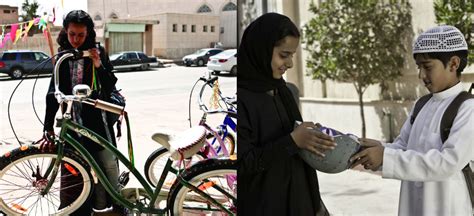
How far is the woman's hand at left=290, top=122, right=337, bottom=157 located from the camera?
0.80 metres

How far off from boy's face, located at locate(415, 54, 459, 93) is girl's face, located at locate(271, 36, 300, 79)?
21cm

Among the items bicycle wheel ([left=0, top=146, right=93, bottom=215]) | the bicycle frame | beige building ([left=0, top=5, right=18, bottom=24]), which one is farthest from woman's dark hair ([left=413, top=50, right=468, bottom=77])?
beige building ([left=0, top=5, right=18, bottom=24])

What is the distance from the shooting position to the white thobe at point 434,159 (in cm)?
79

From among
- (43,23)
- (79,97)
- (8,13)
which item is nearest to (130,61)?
(8,13)

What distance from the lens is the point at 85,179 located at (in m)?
2.47

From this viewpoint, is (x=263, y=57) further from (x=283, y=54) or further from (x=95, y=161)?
(x=95, y=161)

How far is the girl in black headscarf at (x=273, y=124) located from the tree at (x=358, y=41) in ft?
0.14

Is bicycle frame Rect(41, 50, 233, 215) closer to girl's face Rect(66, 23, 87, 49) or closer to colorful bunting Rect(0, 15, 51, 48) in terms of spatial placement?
girl's face Rect(66, 23, 87, 49)

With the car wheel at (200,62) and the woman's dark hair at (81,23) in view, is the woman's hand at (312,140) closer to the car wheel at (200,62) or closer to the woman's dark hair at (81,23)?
the woman's dark hair at (81,23)

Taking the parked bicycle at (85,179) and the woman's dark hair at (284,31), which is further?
the parked bicycle at (85,179)

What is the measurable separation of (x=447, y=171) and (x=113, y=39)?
10.5 ft

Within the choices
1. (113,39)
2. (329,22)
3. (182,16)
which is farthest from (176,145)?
(182,16)

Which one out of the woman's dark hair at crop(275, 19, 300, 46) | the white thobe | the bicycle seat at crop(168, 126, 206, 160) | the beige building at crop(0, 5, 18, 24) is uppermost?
the beige building at crop(0, 5, 18, 24)

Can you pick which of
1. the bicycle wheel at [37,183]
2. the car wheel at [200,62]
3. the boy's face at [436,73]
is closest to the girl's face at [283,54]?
the boy's face at [436,73]
